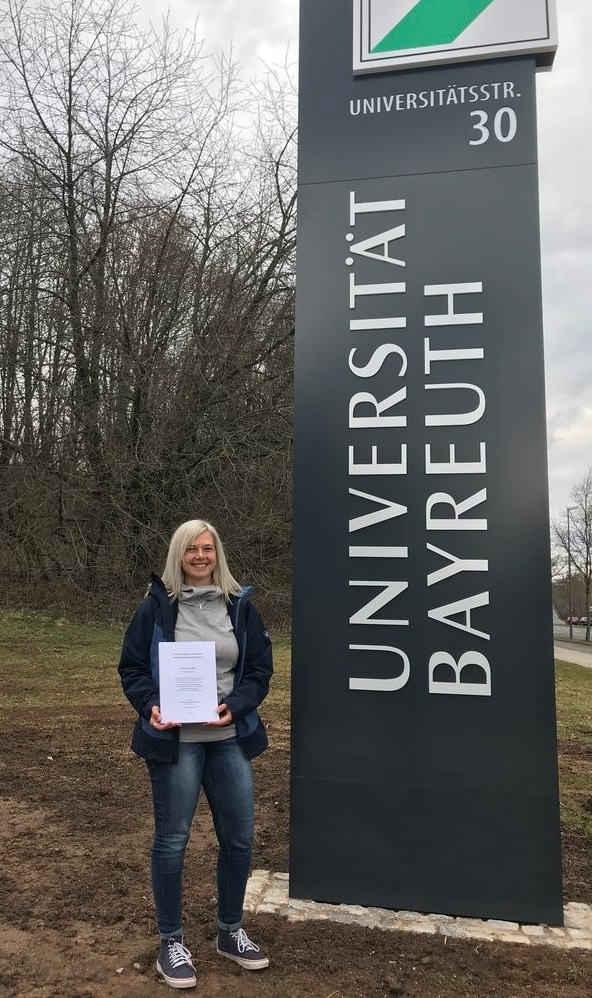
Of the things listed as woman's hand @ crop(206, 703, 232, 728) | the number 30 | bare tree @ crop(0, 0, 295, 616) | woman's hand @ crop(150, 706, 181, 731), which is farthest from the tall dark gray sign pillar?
bare tree @ crop(0, 0, 295, 616)

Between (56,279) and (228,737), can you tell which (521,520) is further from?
(56,279)

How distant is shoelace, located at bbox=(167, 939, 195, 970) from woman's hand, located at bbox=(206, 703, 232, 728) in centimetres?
88

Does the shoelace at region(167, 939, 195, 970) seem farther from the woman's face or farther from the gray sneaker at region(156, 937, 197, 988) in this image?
the woman's face

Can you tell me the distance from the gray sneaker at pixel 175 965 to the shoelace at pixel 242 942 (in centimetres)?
20

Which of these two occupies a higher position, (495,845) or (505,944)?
(495,845)

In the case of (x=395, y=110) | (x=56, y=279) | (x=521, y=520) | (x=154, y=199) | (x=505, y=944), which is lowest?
(x=505, y=944)

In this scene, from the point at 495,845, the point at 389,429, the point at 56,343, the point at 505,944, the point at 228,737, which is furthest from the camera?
the point at 56,343

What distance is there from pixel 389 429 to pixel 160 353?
12292 mm

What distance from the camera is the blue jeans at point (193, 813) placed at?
2814 mm

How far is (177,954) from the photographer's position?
2.86 meters

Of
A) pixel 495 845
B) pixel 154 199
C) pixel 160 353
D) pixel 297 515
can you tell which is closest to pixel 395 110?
pixel 297 515

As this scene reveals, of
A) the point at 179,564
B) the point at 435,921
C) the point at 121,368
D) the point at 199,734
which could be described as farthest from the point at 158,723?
the point at 121,368

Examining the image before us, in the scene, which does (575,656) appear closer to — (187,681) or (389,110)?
(389,110)

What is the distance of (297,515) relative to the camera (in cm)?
372
